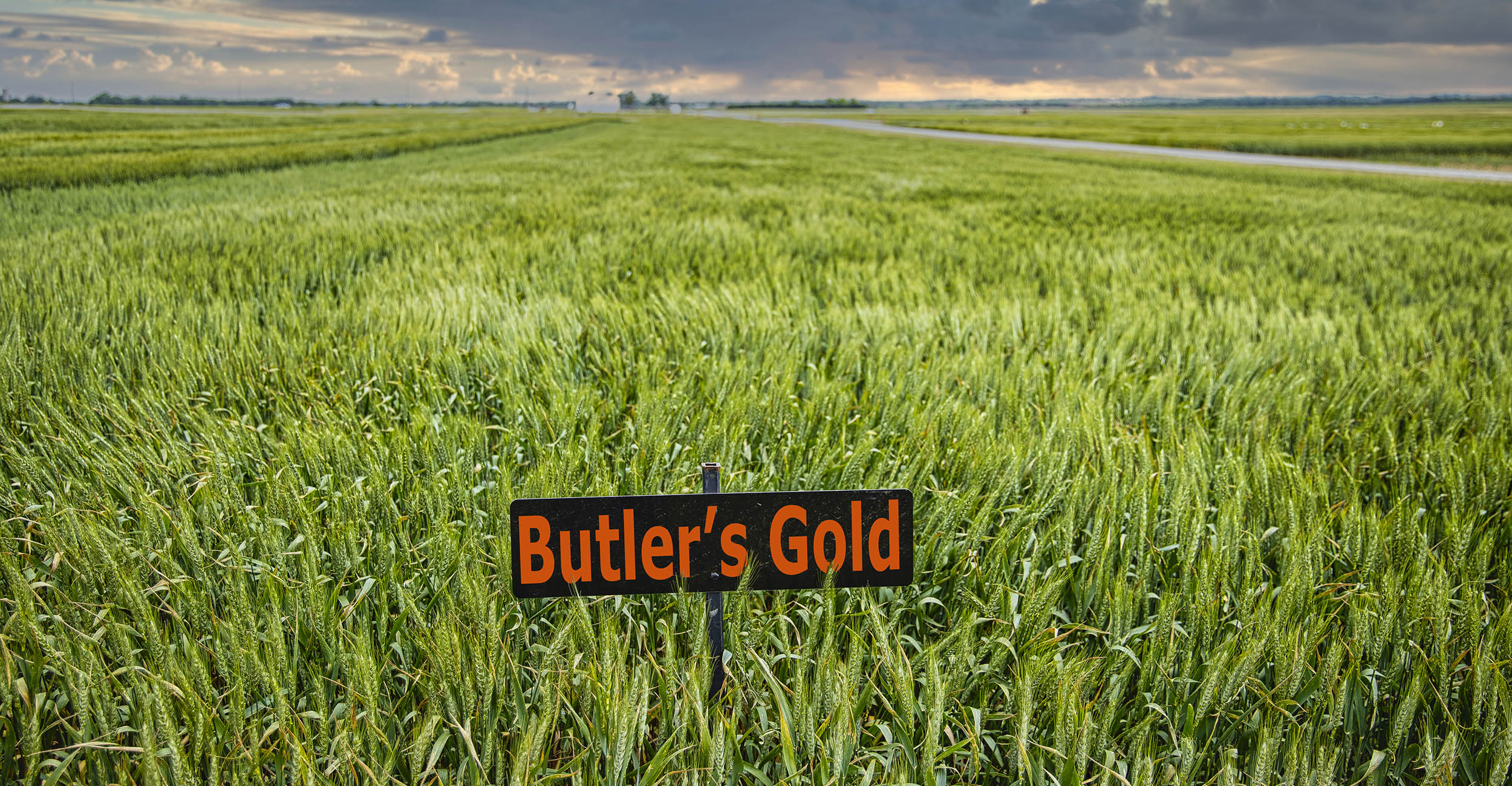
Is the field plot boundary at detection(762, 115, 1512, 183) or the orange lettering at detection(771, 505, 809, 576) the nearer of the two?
the orange lettering at detection(771, 505, 809, 576)

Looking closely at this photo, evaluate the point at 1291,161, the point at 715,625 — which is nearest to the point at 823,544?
the point at 715,625

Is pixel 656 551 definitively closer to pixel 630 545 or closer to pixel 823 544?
pixel 630 545

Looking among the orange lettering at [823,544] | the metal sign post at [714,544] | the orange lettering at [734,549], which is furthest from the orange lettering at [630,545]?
the orange lettering at [823,544]

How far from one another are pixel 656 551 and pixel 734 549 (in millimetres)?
94

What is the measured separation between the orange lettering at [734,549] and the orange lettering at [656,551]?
0.21ft

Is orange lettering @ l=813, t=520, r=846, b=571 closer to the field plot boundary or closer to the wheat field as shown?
the wheat field

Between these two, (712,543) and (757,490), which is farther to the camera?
(757,490)

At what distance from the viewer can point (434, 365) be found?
213cm

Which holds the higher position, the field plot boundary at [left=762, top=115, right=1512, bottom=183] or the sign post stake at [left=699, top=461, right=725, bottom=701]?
the field plot boundary at [left=762, top=115, right=1512, bottom=183]

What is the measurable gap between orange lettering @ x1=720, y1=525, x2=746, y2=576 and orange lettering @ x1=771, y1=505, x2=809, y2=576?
4 cm

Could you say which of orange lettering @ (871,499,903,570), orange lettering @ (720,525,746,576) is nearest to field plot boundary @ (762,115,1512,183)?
orange lettering @ (871,499,903,570)

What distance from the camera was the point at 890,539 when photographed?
0.90 metres

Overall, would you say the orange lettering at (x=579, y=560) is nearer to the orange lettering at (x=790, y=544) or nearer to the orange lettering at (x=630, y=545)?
the orange lettering at (x=630, y=545)

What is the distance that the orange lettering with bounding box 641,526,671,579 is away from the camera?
0.88m
